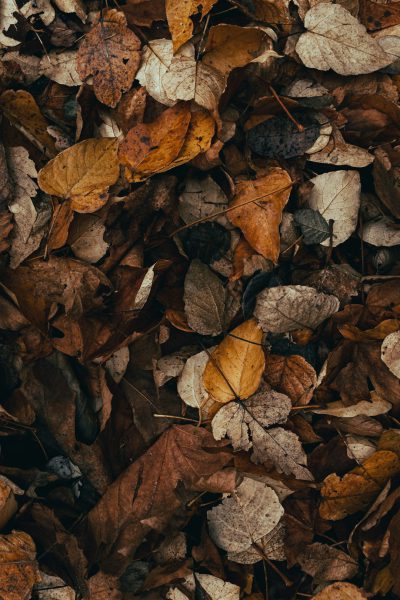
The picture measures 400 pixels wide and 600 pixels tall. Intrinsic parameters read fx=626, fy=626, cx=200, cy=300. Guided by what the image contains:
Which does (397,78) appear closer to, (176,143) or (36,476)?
(176,143)

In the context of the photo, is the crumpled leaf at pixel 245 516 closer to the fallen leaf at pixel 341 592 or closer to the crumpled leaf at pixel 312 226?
the fallen leaf at pixel 341 592

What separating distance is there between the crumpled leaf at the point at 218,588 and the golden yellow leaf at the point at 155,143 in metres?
0.92

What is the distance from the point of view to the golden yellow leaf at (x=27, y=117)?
1414 mm

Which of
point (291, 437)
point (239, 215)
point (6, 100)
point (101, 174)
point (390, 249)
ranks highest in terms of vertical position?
point (6, 100)

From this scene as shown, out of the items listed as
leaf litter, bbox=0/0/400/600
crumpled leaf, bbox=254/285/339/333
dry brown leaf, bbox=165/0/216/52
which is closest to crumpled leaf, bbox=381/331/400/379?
leaf litter, bbox=0/0/400/600

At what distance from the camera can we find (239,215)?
144cm

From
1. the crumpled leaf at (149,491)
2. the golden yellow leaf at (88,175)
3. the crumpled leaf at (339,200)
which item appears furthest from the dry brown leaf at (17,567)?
the crumpled leaf at (339,200)

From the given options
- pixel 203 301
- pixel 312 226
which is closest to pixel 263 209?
pixel 312 226

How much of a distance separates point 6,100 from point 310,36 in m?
0.72

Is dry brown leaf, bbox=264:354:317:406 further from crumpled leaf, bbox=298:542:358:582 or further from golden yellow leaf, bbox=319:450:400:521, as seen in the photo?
crumpled leaf, bbox=298:542:358:582

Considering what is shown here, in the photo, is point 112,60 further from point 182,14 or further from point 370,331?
point 370,331

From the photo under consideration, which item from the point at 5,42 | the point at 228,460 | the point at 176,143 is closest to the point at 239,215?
the point at 176,143

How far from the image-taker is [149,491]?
1.43m

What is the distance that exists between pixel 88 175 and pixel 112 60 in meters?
0.26
